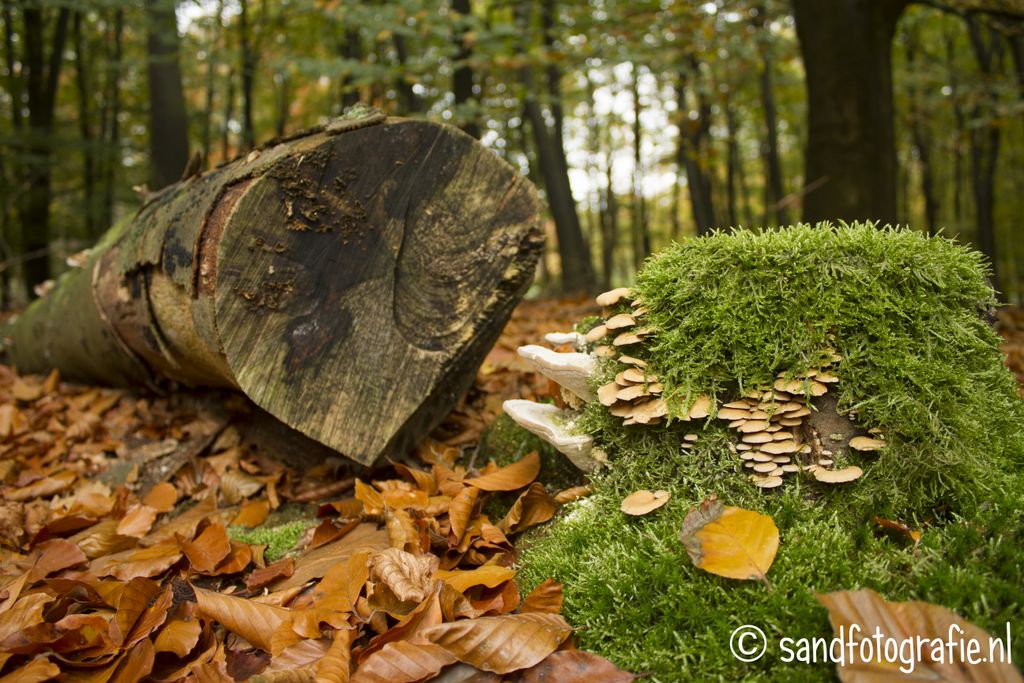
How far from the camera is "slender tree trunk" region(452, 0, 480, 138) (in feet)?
21.6

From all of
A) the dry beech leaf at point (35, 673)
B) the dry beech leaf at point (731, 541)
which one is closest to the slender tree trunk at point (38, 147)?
the dry beech leaf at point (35, 673)

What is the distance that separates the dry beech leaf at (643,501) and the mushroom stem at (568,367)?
1.38ft

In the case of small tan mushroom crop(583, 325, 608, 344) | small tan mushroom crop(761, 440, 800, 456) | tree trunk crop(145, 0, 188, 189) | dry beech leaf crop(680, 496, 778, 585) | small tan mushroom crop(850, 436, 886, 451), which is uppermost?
tree trunk crop(145, 0, 188, 189)

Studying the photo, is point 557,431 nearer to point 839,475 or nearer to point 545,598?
point 545,598

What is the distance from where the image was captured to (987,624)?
1258 millimetres

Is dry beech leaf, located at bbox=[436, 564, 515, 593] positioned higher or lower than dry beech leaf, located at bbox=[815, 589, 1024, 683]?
lower

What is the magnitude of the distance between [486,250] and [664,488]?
4.44ft

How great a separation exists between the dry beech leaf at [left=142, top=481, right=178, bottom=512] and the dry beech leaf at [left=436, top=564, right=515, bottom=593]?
1727mm

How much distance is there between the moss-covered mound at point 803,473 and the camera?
4.69 feet

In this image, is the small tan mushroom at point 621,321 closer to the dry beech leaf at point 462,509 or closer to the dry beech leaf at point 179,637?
the dry beech leaf at point 462,509

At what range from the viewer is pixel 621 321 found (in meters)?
1.96

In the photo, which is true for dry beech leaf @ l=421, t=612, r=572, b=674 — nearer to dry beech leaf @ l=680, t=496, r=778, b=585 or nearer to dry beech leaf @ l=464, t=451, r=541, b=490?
dry beech leaf @ l=680, t=496, r=778, b=585

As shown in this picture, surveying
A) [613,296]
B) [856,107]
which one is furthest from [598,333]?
[856,107]

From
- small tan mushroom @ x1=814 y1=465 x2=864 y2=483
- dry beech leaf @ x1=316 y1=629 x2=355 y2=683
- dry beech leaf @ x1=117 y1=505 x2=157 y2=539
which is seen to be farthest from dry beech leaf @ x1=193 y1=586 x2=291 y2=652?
small tan mushroom @ x1=814 y1=465 x2=864 y2=483
